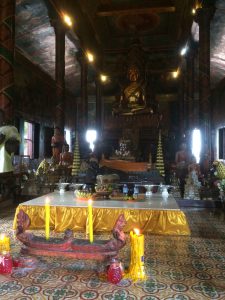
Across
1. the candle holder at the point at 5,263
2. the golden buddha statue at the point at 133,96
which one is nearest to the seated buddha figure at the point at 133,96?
the golden buddha statue at the point at 133,96

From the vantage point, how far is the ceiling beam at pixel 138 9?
11580mm

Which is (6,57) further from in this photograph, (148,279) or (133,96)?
(133,96)

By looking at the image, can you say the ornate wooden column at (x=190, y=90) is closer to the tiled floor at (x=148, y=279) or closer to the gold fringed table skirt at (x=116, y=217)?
the gold fringed table skirt at (x=116, y=217)

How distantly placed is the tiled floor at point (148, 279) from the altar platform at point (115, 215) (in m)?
0.31

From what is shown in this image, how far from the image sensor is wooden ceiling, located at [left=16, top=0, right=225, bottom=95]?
11023 millimetres

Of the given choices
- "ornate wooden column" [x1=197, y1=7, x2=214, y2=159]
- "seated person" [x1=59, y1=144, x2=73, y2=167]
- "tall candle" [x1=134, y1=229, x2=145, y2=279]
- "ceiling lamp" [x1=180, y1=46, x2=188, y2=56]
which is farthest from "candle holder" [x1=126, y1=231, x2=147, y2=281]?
"ceiling lamp" [x1=180, y1=46, x2=188, y2=56]

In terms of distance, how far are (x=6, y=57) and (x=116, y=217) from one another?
4.75 meters

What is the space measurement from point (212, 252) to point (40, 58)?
504 inches

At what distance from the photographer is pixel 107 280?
2709 mm

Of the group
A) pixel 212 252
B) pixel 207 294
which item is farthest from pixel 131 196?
pixel 207 294

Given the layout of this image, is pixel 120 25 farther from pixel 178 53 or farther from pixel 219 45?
pixel 219 45

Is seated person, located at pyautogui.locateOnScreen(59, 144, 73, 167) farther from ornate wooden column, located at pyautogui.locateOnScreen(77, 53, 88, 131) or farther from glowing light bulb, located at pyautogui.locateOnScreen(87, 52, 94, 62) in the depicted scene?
glowing light bulb, located at pyautogui.locateOnScreen(87, 52, 94, 62)

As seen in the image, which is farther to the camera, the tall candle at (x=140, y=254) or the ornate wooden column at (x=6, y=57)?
the ornate wooden column at (x=6, y=57)

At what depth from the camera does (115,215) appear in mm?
4094
